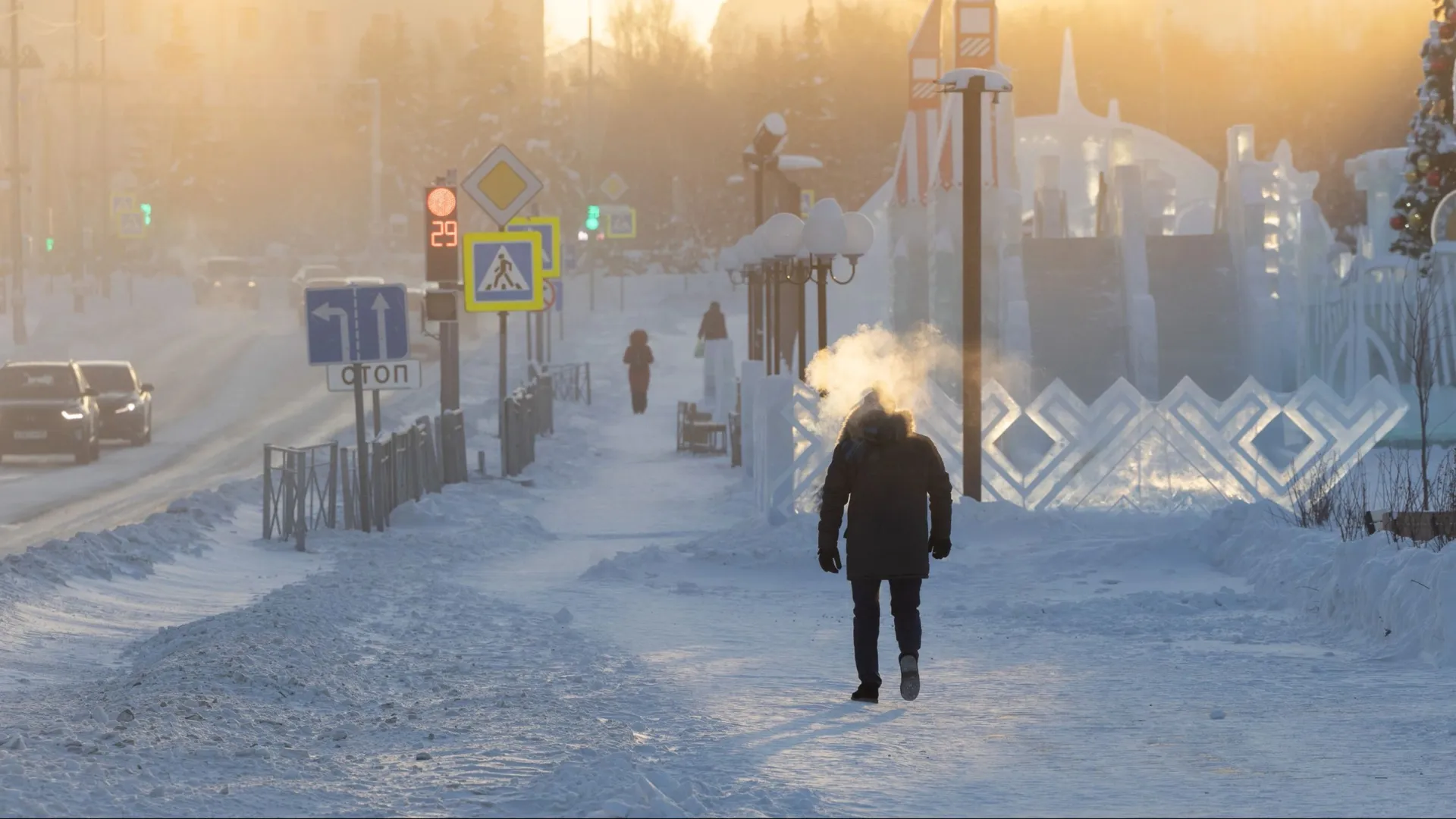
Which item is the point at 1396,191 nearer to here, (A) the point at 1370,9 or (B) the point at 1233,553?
(B) the point at 1233,553

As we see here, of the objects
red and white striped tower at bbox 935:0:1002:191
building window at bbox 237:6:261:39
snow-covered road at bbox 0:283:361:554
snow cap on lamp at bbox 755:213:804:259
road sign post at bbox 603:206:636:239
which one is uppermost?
building window at bbox 237:6:261:39

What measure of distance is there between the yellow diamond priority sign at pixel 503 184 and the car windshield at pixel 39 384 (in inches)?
420

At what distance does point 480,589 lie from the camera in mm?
14977

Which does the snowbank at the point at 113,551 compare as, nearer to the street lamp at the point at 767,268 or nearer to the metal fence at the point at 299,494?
the metal fence at the point at 299,494

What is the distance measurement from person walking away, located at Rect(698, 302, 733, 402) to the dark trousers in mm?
26971

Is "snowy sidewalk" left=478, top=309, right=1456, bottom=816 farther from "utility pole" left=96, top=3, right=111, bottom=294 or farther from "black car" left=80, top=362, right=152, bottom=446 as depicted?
"utility pole" left=96, top=3, right=111, bottom=294

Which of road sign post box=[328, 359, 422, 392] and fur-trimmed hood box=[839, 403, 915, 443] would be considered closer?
fur-trimmed hood box=[839, 403, 915, 443]

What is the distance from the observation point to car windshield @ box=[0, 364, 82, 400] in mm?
31266

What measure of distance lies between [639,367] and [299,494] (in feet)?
76.5

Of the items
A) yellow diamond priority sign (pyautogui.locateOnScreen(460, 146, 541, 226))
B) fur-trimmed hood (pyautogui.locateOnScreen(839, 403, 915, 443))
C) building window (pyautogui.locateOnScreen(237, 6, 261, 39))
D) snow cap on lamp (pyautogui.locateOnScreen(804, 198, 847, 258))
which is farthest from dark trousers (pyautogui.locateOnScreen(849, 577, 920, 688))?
building window (pyautogui.locateOnScreen(237, 6, 261, 39))

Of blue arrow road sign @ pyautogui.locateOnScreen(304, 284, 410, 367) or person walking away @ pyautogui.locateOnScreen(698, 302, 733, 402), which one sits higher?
blue arrow road sign @ pyautogui.locateOnScreen(304, 284, 410, 367)

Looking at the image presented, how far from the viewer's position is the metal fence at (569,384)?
45.6 m

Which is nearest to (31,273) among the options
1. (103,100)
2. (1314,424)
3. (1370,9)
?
(103,100)

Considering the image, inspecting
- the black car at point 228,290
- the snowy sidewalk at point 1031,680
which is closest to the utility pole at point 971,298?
the snowy sidewalk at point 1031,680
